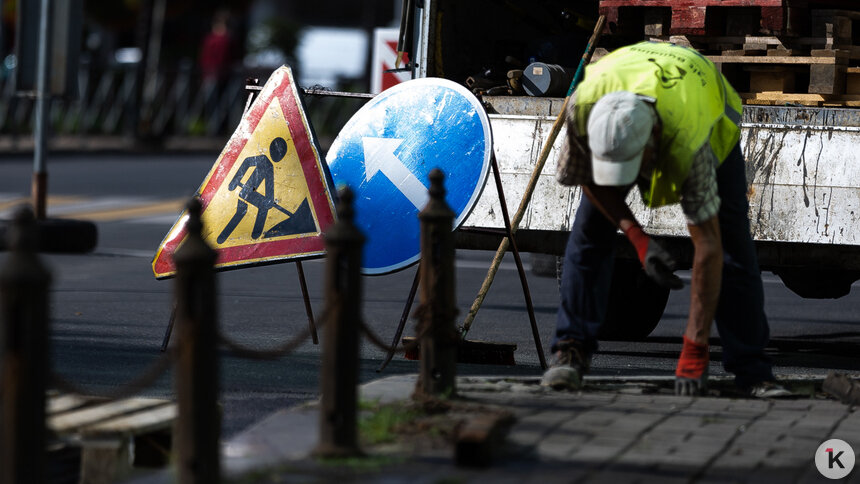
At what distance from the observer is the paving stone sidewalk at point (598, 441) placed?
15.0 ft

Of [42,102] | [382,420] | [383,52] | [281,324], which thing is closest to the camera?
[382,420]

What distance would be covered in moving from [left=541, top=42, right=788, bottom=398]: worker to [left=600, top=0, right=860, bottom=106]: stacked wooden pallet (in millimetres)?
1861

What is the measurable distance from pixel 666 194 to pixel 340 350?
1.82 metres

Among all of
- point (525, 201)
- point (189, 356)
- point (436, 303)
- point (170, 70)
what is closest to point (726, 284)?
point (436, 303)

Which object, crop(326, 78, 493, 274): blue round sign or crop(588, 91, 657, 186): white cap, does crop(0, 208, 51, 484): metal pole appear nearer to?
crop(588, 91, 657, 186): white cap

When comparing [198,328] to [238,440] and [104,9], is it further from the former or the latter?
[104,9]

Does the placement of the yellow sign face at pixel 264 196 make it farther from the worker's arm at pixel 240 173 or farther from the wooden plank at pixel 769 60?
the wooden plank at pixel 769 60

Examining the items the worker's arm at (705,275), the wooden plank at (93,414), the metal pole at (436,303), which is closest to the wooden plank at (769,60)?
the worker's arm at (705,275)

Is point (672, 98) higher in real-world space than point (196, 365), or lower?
higher

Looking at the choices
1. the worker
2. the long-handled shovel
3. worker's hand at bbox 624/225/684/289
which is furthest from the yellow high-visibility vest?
the long-handled shovel

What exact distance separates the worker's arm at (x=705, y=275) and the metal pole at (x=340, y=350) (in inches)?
68.4

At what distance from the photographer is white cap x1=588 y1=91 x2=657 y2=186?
5574mm

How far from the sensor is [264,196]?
7.18m

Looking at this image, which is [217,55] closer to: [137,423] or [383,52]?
[383,52]
